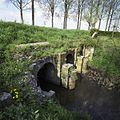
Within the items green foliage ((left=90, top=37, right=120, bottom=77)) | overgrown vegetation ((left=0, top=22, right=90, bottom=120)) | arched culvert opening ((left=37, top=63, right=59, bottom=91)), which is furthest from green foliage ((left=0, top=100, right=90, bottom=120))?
green foliage ((left=90, top=37, right=120, bottom=77))

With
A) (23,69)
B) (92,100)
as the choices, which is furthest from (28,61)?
(92,100)

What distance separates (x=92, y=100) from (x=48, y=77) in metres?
3.99

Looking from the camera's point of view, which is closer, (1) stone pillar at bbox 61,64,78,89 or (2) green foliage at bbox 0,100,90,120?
(2) green foliage at bbox 0,100,90,120

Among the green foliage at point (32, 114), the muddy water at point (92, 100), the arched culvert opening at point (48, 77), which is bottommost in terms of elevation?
the muddy water at point (92, 100)

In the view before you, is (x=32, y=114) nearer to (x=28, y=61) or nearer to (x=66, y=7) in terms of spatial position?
(x=28, y=61)

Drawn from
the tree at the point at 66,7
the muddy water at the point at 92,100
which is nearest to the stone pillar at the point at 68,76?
the muddy water at the point at 92,100

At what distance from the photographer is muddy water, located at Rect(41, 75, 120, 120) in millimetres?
10039

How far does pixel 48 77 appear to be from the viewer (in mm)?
13758

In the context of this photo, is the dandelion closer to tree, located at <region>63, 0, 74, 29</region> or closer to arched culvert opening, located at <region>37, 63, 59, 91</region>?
arched culvert opening, located at <region>37, 63, 59, 91</region>

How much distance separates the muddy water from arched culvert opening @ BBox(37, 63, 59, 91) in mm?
356

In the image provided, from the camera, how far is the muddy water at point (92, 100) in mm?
10039

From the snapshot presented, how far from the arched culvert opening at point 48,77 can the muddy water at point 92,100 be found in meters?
0.36

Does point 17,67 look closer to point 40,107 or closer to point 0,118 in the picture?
point 40,107

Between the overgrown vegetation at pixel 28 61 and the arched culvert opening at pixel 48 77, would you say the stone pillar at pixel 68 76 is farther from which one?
the overgrown vegetation at pixel 28 61
